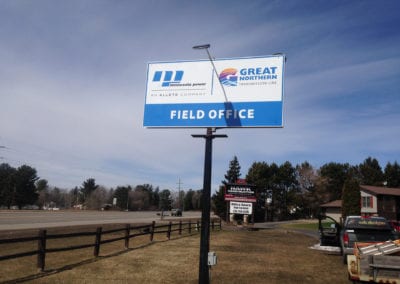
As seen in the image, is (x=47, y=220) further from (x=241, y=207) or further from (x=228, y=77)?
(x=228, y=77)

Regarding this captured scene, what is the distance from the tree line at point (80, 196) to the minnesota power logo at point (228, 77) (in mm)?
71736

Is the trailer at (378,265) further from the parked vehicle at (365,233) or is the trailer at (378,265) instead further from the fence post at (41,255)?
the fence post at (41,255)

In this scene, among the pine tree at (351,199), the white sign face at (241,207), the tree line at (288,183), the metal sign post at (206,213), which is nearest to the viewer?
the metal sign post at (206,213)

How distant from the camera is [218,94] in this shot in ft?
27.1

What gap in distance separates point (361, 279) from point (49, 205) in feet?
582

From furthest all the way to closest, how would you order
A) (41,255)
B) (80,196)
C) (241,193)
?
(80,196), (241,193), (41,255)

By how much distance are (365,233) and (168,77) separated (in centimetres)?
945

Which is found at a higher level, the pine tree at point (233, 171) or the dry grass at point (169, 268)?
the pine tree at point (233, 171)

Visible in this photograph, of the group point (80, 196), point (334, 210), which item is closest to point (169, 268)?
point (334, 210)

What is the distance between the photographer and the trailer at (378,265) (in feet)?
22.4

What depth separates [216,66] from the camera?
8406 millimetres

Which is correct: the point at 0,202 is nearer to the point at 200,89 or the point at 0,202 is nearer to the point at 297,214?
the point at 297,214

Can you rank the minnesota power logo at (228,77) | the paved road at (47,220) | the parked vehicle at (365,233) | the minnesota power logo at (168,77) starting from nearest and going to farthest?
the minnesota power logo at (228,77) < the minnesota power logo at (168,77) < the parked vehicle at (365,233) < the paved road at (47,220)

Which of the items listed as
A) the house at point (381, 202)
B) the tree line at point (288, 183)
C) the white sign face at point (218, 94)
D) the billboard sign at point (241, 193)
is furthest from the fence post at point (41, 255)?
the tree line at point (288, 183)
